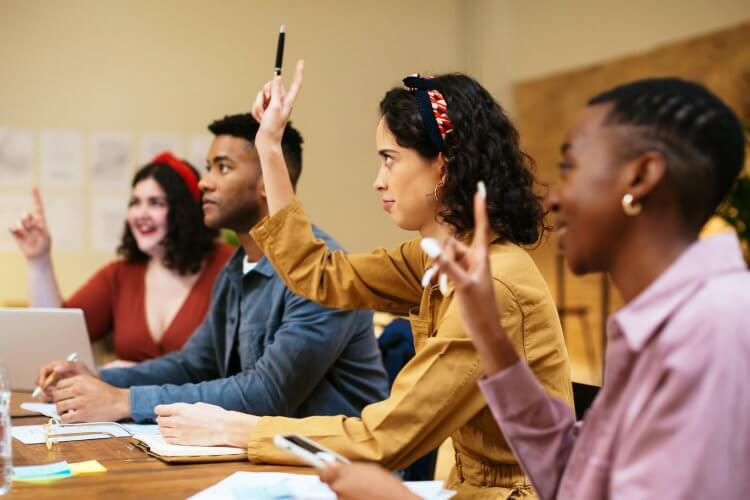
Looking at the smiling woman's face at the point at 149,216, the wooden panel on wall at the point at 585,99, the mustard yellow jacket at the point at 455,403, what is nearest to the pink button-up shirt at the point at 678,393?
the mustard yellow jacket at the point at 455,403

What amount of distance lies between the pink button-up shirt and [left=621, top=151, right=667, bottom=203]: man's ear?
3.1 inches

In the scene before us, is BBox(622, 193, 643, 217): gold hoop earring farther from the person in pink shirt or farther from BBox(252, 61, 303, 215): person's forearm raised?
BBox(252, 61, 303, 215): person's forearm raised

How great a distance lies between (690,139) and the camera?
1.04 meters

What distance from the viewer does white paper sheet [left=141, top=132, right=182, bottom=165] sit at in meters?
5.27

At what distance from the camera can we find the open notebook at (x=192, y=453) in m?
1.68

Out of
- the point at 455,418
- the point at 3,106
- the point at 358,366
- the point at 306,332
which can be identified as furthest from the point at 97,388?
the point at 3,106

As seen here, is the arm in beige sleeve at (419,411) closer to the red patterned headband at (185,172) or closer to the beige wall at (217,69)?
the red patterned headband at (185,172)

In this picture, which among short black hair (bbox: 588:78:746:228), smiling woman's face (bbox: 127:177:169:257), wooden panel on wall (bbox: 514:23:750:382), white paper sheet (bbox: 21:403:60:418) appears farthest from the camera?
wooden panel on wall (bbox: 514:23:750:382)

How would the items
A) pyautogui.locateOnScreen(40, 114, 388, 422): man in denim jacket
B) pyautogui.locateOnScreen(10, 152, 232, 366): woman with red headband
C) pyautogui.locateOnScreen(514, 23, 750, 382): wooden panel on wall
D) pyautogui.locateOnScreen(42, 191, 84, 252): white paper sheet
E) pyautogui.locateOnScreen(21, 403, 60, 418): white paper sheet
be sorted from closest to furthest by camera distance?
1. pyautogui.locateOnScreen(40, 114, 388, 422): man in denim jacket
2. pyautogui.locateOnScreen(21, 403, 60, 418): white paper sheet
3. pyautogui.locateOnScreen(10, 152, 232, 366): woman with red headband
4. pyautogui.locateOnScreen(42, 191, 84, 252): white paper sheet
5. pyautogui.locateOnScreen(514, 23, 750, 382): wooden panel on wall

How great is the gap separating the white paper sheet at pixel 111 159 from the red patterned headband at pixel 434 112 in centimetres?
367

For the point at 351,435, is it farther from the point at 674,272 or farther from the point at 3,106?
the point at 3,106

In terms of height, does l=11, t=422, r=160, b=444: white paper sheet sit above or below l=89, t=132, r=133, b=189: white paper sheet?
below

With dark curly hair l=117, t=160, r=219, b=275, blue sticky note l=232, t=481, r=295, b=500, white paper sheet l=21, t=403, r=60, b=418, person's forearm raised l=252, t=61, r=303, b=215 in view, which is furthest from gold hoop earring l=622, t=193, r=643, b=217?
dark curly hair l=117, t=160, r=219, b=275

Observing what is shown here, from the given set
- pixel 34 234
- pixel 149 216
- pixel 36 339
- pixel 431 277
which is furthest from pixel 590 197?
pixel 34 234
